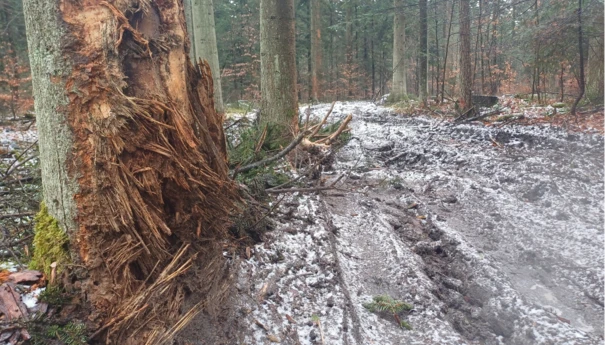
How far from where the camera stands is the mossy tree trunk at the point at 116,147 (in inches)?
65.2

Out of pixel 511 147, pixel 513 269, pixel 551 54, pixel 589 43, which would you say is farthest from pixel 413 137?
pixel 513 269

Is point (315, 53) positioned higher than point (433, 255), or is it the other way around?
point (315, 53)

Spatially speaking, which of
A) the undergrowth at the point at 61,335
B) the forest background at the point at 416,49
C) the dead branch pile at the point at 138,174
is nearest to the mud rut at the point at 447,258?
the dead branch pile at the point at 138,174

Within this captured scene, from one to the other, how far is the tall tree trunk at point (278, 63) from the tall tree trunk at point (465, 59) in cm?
580

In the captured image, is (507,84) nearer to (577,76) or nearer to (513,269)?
(577,76)

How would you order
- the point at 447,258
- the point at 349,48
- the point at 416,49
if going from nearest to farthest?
1. the point at 447,258
2. the point at 416,49
3. the point at 349,48

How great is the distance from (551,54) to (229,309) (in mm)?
8465

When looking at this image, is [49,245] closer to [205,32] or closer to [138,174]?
[138,174]

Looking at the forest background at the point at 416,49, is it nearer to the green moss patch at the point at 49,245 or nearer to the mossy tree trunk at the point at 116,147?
the mossy tree trunk at the point at 116,147

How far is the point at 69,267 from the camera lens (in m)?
1.67

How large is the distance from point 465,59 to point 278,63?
6.50 meters

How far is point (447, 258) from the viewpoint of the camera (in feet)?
10.9

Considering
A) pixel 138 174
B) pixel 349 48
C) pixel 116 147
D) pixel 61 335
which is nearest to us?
pixel 61 335

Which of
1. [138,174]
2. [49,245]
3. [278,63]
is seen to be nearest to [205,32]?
[278,63]
